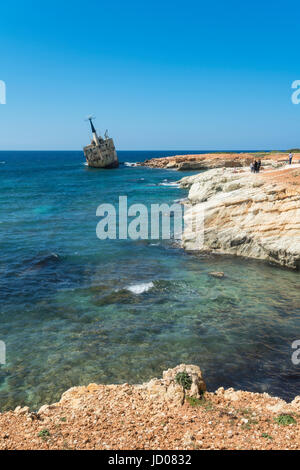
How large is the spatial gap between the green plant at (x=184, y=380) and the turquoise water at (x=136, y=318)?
1.86m

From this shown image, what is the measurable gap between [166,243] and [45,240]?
400 inches

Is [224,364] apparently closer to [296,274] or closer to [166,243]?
[296,274]

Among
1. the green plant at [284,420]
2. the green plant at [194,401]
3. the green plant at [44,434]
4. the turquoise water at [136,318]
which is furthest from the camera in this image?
the turquoise water at [136,318]

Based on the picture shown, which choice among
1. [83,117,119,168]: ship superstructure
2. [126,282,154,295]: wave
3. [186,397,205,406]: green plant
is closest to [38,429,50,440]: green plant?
[186,397,205,406]: green plant

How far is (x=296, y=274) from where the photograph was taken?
60.3ft

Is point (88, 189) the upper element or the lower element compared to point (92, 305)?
upper

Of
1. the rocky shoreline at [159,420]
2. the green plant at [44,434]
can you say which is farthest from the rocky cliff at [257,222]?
the green plant at [44,434]

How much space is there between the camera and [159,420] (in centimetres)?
713

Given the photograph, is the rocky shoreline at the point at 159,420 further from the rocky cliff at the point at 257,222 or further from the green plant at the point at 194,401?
the rocky cliff at the point at 257,222

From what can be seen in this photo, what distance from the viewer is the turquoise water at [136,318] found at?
1057 centimetres

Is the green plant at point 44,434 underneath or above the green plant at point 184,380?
underneath

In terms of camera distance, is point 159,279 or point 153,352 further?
point 159,279

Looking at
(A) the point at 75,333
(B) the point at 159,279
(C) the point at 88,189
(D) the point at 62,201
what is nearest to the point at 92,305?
(A) the point at 75,333

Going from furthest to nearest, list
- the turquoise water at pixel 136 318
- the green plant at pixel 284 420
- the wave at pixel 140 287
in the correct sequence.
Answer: the wave at pixel 140 287
the turquoise water at pixel 136 318
the green plant at pixel 284 420
